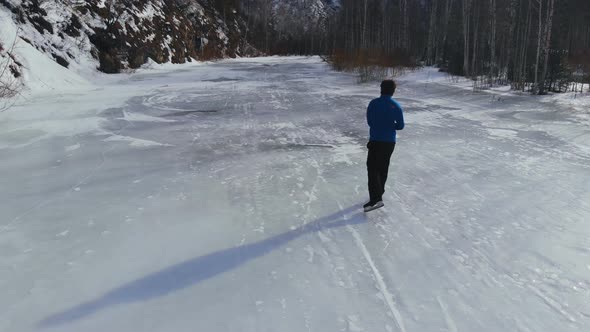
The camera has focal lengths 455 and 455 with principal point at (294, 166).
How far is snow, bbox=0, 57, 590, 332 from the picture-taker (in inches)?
130

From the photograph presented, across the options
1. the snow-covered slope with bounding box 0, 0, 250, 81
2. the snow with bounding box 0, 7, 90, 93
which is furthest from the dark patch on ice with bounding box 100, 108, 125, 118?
the snow-covered slope with bounding box 0, 0, 250, 81

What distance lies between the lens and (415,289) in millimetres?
3605

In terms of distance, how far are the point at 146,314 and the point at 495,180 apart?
5177 millimetres

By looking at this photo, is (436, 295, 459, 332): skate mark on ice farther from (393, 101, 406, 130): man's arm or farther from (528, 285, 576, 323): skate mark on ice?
(393, 101, 406, 130): man's arm

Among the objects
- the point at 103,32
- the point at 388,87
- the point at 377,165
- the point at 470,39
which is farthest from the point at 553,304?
the point at 470,39

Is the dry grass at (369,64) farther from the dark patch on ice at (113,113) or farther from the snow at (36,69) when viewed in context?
the dark patch on ice at (113,113)

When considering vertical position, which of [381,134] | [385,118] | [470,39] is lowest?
[381,134]

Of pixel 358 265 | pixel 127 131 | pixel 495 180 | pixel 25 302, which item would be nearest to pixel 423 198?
pixel 495 180

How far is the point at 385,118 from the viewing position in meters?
5.20

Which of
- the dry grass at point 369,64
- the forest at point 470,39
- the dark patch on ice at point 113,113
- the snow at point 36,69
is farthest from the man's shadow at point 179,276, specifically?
the dry grass at point 369,64

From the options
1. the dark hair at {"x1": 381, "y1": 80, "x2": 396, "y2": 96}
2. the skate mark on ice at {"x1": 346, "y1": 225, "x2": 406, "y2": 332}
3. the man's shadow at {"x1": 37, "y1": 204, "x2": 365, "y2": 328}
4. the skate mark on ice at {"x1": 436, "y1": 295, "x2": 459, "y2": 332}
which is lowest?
the skate mark on ice at {"x1": 436, "y1": 295, "x2": 459, "y2": 332}

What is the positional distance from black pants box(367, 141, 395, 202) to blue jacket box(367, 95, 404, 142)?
0.08 meters

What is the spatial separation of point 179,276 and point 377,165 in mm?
2653

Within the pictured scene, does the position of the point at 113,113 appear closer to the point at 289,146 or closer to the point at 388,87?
the point at 289,146
